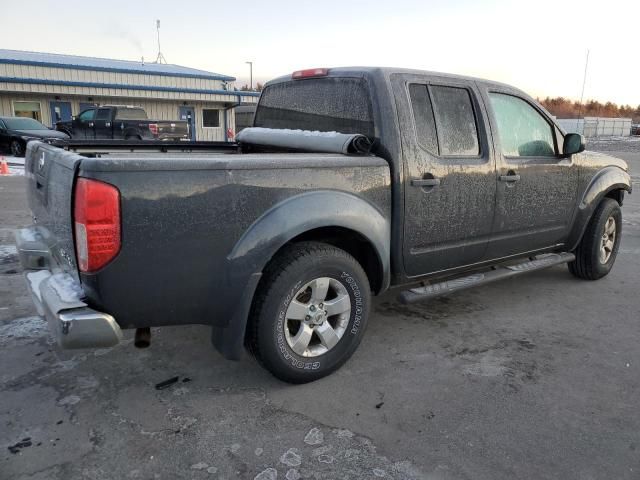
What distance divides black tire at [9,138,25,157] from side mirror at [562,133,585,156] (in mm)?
17692

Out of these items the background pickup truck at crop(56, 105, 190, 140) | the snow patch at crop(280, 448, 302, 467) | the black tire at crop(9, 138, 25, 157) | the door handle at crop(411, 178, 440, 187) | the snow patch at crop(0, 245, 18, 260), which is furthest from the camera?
the background pickup truck at crop(56, 105, 190, 140)

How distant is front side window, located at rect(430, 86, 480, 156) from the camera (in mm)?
3727

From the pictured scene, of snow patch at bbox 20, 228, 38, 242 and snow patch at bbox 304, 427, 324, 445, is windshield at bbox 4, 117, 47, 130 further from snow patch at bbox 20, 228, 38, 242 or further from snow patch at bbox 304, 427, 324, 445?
snow patch at bbox 304, 427, 324, 445

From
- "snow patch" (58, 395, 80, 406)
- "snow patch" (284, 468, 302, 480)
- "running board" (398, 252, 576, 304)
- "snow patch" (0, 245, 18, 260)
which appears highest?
"running board" (398, 252, 576, 304)

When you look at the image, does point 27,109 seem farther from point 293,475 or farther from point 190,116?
point 293,475

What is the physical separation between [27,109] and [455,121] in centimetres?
2395

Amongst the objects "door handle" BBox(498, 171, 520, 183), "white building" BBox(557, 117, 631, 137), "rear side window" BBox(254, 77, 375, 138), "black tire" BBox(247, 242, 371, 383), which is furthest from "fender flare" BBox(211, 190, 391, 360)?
"white building" BBox(557, 117, 631, 137)

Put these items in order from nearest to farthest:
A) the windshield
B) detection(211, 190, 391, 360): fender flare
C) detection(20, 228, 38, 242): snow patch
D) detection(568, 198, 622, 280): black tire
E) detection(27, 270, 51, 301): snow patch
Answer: detection(211, 190, 391, 360): fender flare, detection(27, 270, 51, 301): snow patch, detection(20, 228, 38, 242): snow patch, detection(568, 198, 622, 280): black tire, the windshield

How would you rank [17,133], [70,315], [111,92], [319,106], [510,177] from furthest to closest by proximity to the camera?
[111,92] < [17,133] < [510,177] < [319,106] < [70,315]

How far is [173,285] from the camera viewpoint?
8.70ft

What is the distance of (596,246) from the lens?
5180mm

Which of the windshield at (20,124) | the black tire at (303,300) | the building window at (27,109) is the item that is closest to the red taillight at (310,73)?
the black tire at (303,300)

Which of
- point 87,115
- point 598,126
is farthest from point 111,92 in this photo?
point 598,126

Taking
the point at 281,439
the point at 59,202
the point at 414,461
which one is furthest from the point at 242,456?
the point at 59,202
